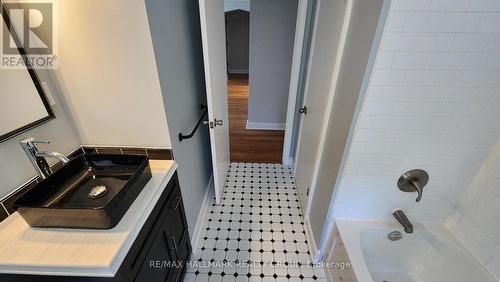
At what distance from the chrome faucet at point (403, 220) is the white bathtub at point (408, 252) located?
7 cm

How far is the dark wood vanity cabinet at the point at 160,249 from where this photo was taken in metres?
0.70

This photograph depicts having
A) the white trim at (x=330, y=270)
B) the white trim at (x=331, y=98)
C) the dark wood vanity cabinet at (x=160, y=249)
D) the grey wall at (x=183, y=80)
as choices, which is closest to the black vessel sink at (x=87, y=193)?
the dark wood vanity cabinet at (x=160, y=249)

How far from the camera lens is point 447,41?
833 mm

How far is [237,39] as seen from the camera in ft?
22.8

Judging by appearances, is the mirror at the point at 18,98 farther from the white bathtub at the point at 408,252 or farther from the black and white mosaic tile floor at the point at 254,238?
the white bathtub at the point at 408,252

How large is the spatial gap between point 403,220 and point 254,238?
1.01 meters

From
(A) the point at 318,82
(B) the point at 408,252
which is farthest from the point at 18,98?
(B) the point at 408,252

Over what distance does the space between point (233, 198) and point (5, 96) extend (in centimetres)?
165

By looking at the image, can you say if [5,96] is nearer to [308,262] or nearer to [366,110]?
[366,110]

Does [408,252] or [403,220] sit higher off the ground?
[403,220]

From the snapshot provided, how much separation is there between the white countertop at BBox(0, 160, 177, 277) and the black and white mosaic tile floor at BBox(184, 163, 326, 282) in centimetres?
89

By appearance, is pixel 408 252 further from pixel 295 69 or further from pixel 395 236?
pixel 295 69

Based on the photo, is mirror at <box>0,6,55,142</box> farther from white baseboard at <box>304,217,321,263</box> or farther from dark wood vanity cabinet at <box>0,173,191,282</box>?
white baseboard at <box>304,217,321,263</box>

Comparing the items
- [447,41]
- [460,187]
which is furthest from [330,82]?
[460,187]
